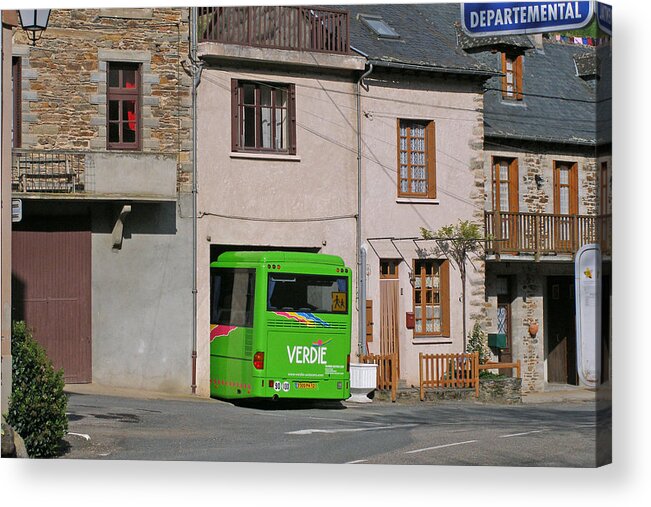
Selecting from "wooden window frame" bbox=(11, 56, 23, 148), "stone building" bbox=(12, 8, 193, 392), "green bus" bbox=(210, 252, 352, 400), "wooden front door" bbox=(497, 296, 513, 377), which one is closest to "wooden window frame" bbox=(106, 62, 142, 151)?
"stone building" bbox=(12, 8, 193, 392)

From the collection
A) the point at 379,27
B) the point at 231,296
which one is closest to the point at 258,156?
the point at 231,296

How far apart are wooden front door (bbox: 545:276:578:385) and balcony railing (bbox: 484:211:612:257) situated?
365mm

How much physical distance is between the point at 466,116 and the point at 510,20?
138 centimetres

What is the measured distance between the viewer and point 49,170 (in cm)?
1781

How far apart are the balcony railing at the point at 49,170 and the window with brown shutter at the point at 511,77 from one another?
15.2 feet

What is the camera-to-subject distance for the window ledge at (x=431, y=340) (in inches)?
708

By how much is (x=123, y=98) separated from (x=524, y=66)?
4.36 meters

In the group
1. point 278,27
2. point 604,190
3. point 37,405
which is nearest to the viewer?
point 604,190

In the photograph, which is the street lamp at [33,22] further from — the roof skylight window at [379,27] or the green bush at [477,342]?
the green bush at [477,342]

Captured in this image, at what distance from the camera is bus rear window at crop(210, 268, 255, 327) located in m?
17.9

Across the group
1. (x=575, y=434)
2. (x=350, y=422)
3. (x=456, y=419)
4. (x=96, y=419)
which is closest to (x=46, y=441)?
(x=96, y=419)

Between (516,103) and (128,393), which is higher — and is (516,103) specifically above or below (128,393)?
above

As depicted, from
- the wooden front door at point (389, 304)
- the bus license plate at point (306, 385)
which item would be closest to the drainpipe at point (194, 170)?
the bus license plate at point (306, 385)

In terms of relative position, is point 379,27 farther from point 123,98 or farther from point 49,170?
point 49,170
